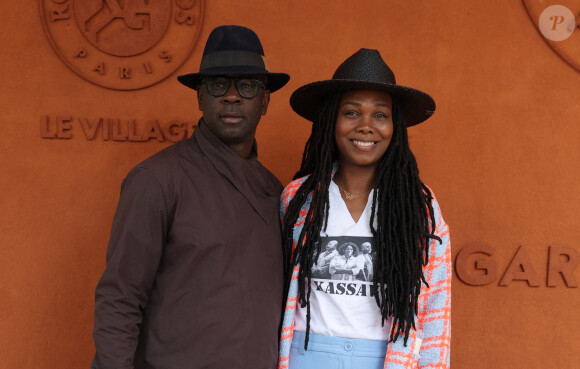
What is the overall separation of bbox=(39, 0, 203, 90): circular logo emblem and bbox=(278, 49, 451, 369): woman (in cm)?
101

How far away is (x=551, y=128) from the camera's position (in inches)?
110

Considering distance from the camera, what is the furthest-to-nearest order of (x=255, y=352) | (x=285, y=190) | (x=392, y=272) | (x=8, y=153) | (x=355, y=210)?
(x=8, y=153), (x=285, y=190), (x=355, y=210), (x=392, y=272), (x=255, y=352)

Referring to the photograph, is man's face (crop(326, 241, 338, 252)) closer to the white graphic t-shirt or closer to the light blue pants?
the white graphic t-shirt

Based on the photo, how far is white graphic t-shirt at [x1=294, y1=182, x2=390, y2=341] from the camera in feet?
6.23

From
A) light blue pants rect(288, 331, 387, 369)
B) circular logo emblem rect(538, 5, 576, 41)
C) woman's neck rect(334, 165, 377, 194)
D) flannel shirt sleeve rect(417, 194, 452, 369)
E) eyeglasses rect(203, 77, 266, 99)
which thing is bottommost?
light blue pants rect(288, 331, 387, 369)

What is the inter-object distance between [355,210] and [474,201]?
1.08 metres

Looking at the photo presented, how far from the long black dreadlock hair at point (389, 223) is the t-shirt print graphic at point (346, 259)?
3cm

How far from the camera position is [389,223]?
6.37 feet

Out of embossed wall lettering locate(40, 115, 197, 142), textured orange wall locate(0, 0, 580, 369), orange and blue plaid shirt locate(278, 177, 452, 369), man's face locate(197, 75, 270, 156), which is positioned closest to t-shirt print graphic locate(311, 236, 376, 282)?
orange and blue plaid shirt locate(278, 177, 452, 369)

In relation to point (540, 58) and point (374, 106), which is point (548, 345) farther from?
point (374, 106)

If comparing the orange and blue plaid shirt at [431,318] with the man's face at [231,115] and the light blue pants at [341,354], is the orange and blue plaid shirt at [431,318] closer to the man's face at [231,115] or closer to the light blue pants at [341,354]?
the light blue pants at [341,354]

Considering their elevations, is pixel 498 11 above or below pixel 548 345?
above

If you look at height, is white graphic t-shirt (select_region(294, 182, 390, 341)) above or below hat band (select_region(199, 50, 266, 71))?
below

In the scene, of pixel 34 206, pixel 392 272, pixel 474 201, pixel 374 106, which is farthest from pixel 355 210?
pixel 34 206
